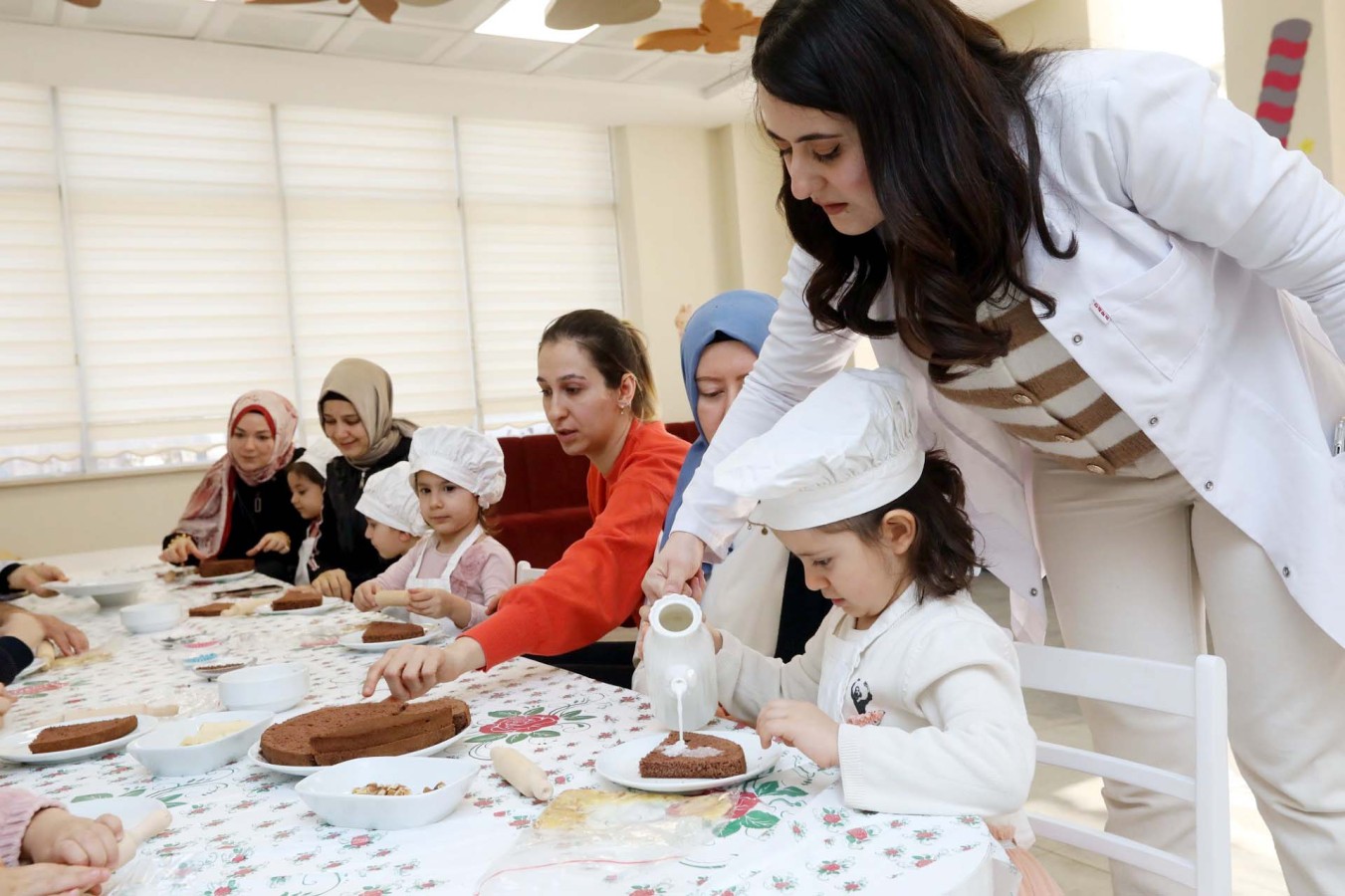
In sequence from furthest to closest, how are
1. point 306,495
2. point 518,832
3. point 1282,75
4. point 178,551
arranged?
point 1282,75
point 306,495
point 178,551
point 518,832

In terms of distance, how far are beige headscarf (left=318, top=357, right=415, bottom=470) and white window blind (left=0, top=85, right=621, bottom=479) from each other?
11.3 feet

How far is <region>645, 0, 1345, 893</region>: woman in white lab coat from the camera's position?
Result: 1089 mm

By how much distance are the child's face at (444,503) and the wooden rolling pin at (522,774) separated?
1.53m

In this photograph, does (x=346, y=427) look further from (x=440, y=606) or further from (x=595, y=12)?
(x=595, y=12)

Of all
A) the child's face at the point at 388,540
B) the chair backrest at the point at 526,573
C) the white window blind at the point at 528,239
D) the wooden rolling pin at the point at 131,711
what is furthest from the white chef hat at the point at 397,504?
the white window blind at the point at 528,239

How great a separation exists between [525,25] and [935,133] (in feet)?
17.3

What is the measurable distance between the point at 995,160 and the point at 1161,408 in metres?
0.34

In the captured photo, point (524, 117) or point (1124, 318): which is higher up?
point (524, 117)

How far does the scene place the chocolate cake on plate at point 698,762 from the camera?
968mm

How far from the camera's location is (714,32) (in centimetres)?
509

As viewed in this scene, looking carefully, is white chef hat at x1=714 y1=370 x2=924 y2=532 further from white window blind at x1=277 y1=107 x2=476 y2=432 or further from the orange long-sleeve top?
white window blind at x1=277 y1=107 x2=476 y2=432

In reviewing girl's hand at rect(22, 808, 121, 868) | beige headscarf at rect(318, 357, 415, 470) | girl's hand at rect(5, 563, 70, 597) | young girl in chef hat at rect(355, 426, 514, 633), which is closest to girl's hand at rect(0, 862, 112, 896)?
girl's hand at rect(22, 808, 121, 868)

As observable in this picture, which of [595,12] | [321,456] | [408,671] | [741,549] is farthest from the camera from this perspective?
[595,12]

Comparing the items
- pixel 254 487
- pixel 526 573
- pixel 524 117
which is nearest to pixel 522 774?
pixel 526 573
